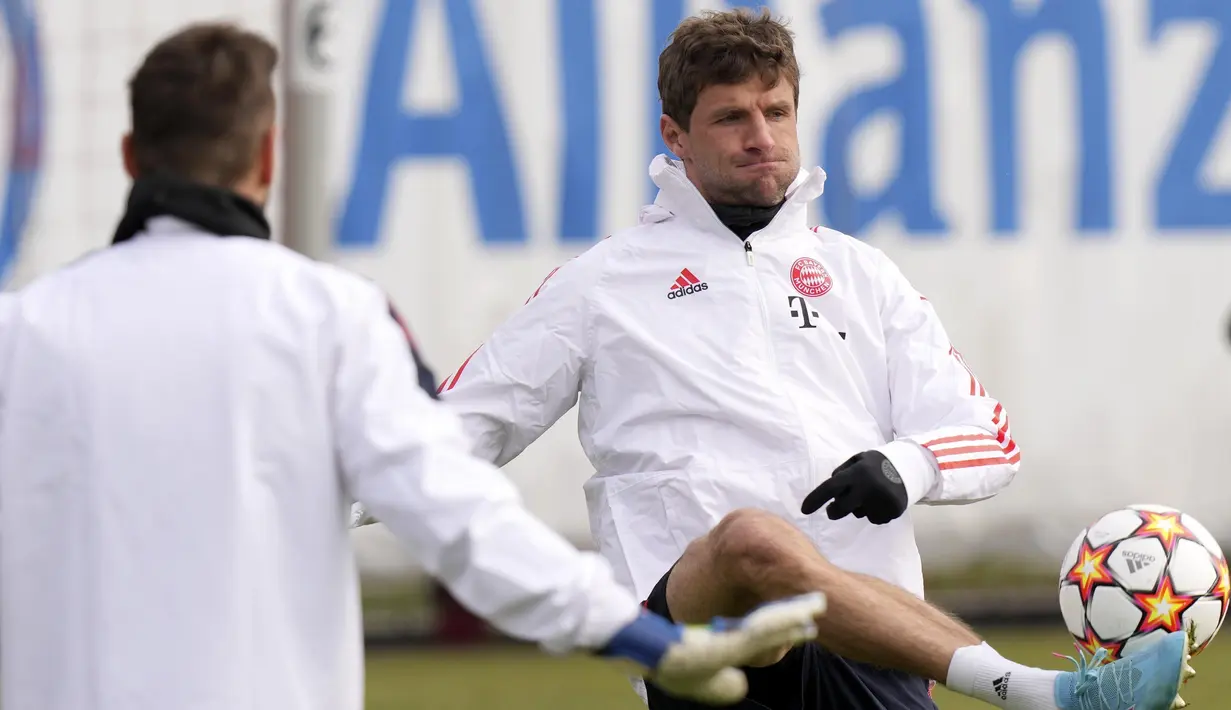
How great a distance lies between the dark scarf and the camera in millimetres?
4082

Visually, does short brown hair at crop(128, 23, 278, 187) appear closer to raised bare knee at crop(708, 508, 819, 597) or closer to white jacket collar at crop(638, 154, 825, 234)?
raised bare knee at crop(708, 508, 819, 597)

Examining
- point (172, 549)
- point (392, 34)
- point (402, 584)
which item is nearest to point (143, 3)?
point (392, 34)

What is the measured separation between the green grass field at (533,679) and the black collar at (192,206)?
4.51 metres

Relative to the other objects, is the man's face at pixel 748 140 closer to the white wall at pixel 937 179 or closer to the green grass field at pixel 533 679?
the green grass field at pixel 533 679

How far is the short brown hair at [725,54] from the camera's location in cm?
403

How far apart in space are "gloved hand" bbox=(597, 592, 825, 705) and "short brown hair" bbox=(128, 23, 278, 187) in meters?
0.84

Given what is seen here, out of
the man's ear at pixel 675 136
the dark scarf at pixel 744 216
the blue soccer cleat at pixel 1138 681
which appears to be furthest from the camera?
the man's ear at pixel 675 136

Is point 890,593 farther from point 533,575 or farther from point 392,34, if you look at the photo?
point 392,34

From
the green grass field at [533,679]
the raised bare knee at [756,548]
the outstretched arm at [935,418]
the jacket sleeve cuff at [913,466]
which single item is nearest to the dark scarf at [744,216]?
the outstretched arm at [935,418]

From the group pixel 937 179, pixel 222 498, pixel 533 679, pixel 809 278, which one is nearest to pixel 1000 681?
pixel 809 278

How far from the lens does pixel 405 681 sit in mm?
7637

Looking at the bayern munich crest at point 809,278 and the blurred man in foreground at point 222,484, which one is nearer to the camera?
the blurred man in foreground at point 222,484

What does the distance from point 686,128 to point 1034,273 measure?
443 cm

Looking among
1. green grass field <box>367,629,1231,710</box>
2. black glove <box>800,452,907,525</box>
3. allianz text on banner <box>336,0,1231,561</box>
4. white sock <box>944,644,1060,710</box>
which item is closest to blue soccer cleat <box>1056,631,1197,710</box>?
white sock <box>944,644,1060,710</box>
